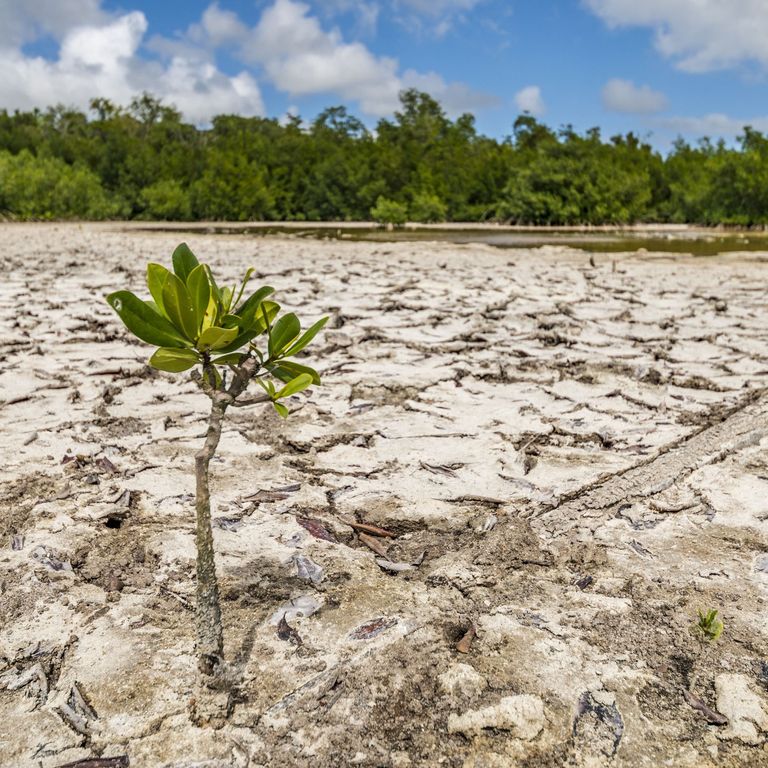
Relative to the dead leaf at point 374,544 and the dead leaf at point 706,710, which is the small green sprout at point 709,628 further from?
the dead leaf at point 374,544

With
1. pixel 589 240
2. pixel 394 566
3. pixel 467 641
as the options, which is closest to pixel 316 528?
pixel 394 566

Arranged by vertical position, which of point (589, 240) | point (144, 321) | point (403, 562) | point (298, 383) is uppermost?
point (144, 321)

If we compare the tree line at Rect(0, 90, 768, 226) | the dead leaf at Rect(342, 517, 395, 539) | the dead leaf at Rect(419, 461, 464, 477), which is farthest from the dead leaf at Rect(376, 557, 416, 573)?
the tree line at Rect(0, 90, 768, 226)

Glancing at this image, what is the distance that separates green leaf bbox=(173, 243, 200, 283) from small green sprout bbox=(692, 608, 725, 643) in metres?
1.00

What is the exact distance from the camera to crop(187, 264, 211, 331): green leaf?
932mm

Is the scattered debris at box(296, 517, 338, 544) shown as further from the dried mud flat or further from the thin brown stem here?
the thin brown stem

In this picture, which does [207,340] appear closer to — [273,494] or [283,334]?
[283,334]

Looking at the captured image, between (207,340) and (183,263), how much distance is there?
0.13 m

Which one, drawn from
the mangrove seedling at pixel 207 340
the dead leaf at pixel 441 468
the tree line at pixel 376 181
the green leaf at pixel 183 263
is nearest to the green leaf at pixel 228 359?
the mangrove seedling at pixel 207 340

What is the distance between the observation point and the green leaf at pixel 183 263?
995mm

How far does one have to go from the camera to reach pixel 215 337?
3.15 feet

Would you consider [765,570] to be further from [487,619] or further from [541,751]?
[541,751]

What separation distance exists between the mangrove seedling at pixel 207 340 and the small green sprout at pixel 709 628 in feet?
2.52

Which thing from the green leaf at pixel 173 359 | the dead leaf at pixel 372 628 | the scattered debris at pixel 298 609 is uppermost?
the green leaf at pixel 173 359
